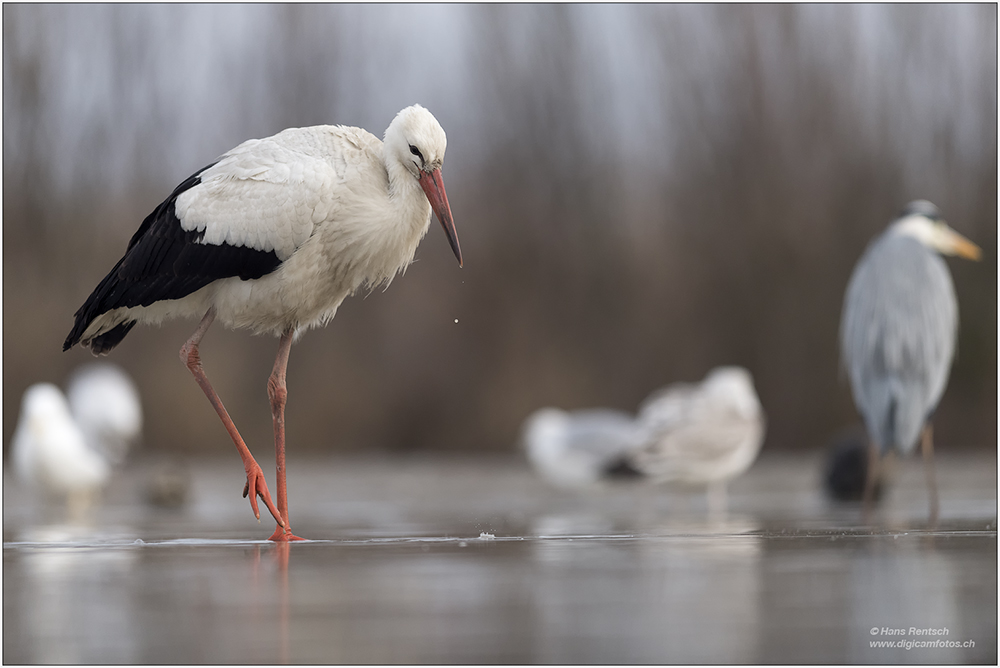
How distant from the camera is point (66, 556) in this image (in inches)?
210

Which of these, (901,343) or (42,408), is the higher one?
(901,343)

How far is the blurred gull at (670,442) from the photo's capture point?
34.2 ft

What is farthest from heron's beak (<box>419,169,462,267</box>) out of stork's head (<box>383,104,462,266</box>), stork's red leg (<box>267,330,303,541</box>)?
stork's red leg (<box>267,330,303,541</box>)

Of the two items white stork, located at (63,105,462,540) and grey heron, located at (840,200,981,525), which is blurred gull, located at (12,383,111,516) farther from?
grey heron, located at (840,200,981,525)

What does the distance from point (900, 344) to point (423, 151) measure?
13.7 feet

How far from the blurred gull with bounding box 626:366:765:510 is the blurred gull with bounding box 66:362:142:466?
579cm

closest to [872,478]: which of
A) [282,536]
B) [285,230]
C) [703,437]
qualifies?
[703,437]

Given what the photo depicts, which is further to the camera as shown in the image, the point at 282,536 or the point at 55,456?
the point at 55,456

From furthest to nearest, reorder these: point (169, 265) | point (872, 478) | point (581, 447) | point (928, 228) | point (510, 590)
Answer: point (581, 447), point (928, 228), point (872, 478), point (169, 265), point (510, 590)

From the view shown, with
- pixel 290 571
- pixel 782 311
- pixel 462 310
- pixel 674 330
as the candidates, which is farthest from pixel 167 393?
pixel 290 571

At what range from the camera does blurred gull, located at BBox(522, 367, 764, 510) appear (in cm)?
1044

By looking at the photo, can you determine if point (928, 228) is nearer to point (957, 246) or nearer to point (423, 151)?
point (957, 246)

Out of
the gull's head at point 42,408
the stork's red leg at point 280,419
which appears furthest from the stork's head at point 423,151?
the gull's head at point 42,408

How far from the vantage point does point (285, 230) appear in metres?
6.09
